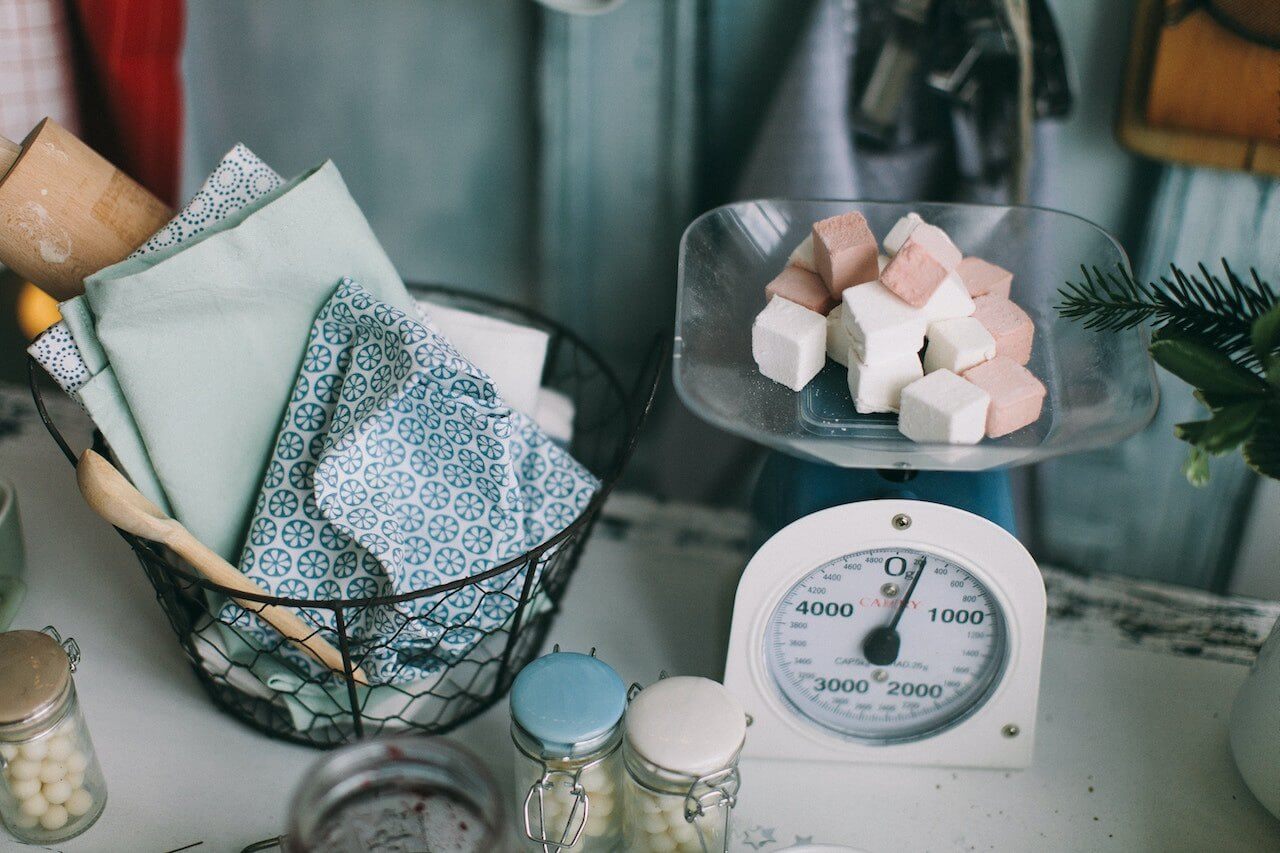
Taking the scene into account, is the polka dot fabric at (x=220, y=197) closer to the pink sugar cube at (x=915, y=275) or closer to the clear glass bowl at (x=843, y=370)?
the clear glass bowl at (x=843, y=370)

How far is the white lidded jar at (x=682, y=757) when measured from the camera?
0.70m

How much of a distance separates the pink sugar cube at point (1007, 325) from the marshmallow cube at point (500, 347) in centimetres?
33

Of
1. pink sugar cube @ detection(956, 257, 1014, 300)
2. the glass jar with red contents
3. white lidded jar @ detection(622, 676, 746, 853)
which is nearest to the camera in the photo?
the glass jar with red contents

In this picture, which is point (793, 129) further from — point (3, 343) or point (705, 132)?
point (3, 343)

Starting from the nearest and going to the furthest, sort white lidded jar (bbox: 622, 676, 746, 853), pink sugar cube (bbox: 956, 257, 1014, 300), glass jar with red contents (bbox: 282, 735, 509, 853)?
glass jar with red contents (bbox: 282, 735, 509, 853)
white lidded jar (bbox: 622, 676, 746, 853)
pink sugar cube (bbox: 956, 257, 1014, 300)

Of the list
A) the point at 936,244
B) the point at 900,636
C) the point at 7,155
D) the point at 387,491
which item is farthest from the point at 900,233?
the point at 7,155

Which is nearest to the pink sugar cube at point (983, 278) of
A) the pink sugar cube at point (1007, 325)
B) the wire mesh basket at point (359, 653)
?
the pink sugar cube at point (1007, 325)

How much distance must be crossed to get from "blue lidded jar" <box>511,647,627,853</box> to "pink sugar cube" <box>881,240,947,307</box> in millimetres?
300

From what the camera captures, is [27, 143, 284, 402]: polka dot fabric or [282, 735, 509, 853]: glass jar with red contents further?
[27, 143, 284, 402]: polka dot fabric

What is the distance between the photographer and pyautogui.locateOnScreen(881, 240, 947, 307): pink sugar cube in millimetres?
727

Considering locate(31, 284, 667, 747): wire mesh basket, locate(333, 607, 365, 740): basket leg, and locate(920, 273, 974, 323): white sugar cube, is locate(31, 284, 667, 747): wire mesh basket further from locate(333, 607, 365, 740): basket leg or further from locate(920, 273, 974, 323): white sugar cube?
locate(920, 273, 974, 323): white sugar cube

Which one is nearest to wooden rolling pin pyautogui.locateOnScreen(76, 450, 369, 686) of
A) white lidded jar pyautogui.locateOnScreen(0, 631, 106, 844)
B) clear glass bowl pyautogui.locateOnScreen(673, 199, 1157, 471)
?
white lidded jar pyautogui.locateOnScreen(0, 631, 106, 844)

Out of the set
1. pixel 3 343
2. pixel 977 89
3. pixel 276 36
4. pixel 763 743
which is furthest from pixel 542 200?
pixel 3 343

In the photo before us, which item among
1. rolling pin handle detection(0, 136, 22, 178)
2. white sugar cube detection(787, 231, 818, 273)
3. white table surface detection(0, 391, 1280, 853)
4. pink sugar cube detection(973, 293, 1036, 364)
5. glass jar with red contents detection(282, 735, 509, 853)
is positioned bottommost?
white table surface detection(0, 391, 1280, 853)
